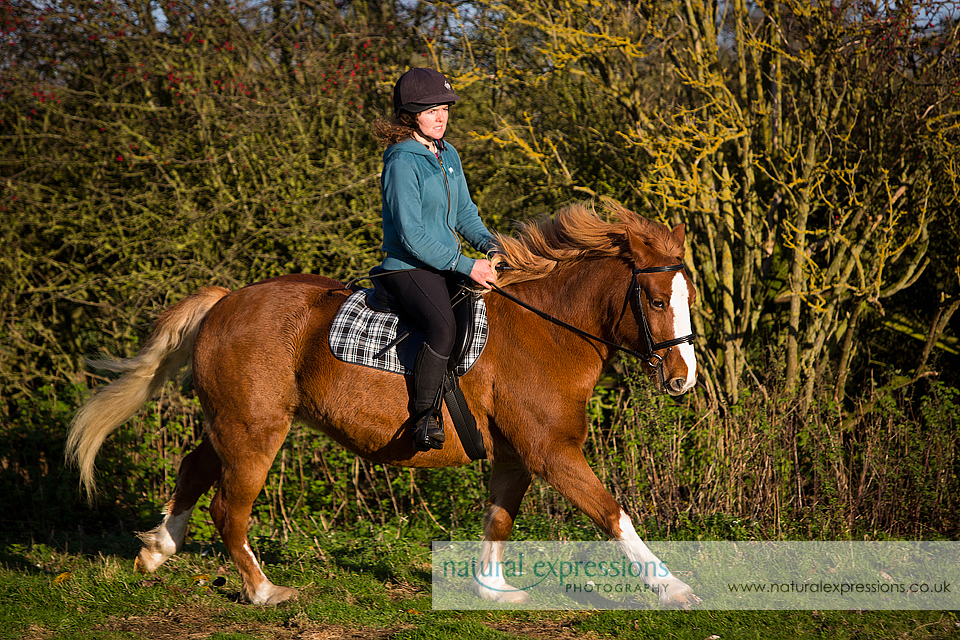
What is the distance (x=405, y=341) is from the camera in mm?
3803

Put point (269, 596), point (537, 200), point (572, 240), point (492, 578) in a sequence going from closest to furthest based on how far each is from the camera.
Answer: point (572, 240), point (269, 596), point (492, 578), point (537, 200)

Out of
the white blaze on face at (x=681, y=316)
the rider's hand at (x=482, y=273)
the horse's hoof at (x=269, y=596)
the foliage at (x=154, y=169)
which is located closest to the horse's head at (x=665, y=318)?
the white blaze on face at (x=681, y=316)

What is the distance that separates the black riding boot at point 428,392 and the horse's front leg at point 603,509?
558 millimetres

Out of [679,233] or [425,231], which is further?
[679,233]

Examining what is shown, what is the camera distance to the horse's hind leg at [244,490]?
400 cm

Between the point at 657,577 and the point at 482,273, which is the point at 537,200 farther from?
the point at 657,577

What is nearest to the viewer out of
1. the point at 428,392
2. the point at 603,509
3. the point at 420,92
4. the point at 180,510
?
the point at 603,509

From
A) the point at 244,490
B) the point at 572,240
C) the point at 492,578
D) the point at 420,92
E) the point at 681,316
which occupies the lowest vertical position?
the point at 492,578

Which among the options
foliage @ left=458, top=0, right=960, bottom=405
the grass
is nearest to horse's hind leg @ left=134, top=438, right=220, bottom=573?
the grass

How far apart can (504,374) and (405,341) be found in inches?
21.7

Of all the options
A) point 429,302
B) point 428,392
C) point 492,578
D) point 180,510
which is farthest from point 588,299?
point 180,510

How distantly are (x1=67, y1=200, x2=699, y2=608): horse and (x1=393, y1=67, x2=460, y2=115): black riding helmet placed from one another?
0.82 meters

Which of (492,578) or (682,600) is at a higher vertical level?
(682,600)

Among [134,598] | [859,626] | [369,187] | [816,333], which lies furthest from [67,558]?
[816,333]
